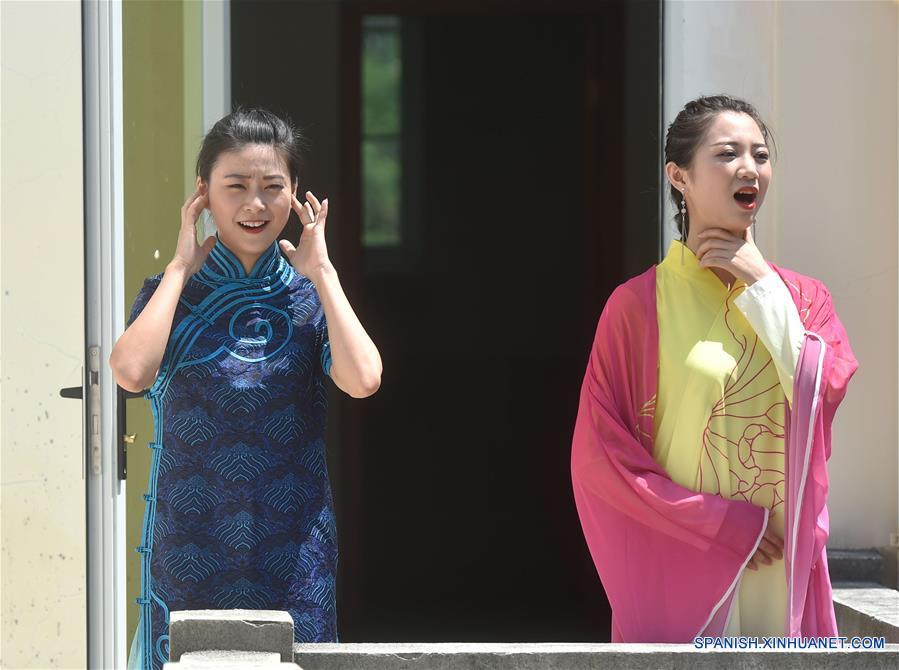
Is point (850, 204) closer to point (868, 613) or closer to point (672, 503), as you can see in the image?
point (868, 613)

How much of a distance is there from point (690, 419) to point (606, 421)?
138 mm

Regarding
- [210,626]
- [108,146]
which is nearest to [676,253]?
[210,626]

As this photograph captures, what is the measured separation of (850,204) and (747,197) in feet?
3.65

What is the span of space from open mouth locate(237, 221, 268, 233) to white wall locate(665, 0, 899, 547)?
4.82 ft

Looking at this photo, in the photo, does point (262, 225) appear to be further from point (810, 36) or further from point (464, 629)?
point (464, 629)

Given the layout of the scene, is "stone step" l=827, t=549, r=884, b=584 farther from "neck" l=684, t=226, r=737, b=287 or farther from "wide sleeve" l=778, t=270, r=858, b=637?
"neck" l=684, t=226, r=737, b=287

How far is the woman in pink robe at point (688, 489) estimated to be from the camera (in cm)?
226

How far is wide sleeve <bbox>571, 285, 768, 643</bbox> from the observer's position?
7.50 ft

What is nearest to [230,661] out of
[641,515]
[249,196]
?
[641,515]

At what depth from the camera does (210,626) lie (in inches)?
79.0

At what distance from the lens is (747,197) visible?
2414mm

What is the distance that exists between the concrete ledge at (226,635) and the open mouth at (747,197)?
104 cm

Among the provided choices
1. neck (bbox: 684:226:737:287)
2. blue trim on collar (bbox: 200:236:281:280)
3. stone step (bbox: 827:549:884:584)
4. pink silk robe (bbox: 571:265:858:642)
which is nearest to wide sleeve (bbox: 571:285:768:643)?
pink silk robe (bbox: 571:265:858:642)

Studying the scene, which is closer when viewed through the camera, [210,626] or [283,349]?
[210,626]
